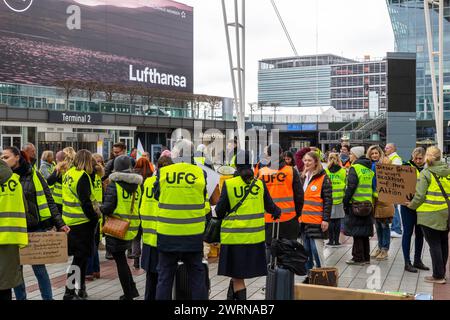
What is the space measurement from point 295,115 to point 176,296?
56057mm

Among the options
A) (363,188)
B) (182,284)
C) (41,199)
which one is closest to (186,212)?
(182,284)

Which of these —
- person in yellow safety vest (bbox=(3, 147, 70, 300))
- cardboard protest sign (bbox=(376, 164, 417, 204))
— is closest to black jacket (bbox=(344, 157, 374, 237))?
cardboard protest sign (bbox=(376, 164, 417, 204))

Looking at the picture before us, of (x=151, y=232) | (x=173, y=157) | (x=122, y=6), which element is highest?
(x=122, y=6)

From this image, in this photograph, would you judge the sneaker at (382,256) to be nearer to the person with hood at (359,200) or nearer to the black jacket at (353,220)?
the person with hood at (359,200)

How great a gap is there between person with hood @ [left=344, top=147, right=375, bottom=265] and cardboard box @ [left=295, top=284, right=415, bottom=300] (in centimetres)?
369

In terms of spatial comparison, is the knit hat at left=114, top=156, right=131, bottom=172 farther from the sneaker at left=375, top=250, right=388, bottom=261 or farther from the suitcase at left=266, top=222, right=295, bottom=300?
the sneaker at left=375, top=250, right=388, bottom=261

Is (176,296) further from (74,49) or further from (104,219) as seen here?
(74,49)

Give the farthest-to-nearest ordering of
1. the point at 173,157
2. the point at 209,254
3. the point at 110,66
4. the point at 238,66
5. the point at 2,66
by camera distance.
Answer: the point at 110,66 < the point at 2,66 < the point at 238,66 < the point at 209,254 < the point at 173,157

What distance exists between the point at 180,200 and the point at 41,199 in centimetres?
173

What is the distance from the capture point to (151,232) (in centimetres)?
614

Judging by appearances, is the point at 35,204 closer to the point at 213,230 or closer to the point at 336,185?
the point at 213,230

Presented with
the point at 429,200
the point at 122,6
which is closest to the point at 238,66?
the point at 429,200

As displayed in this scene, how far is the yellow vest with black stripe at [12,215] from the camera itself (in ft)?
16.5
